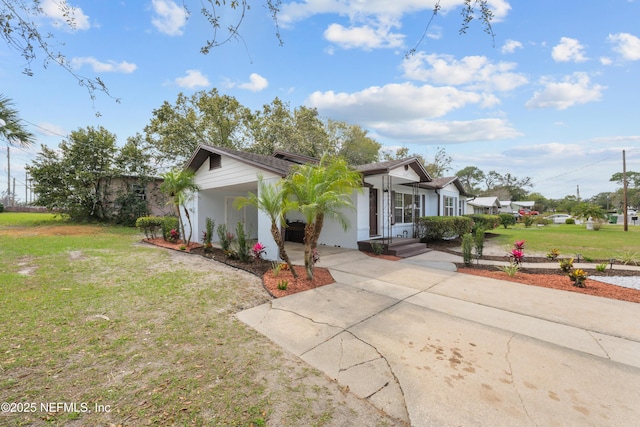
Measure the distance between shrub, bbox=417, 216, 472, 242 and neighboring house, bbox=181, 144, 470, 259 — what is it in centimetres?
49

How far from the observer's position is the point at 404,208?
44.8 ft

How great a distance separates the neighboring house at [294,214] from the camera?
9.55 meters

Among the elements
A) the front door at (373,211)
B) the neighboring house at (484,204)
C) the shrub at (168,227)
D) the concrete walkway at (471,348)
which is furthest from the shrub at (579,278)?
the neighboring house at (484,204)

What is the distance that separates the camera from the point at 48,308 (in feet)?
14.6

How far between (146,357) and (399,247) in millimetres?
8880

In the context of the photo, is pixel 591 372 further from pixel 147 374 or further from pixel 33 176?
pixel 33 176

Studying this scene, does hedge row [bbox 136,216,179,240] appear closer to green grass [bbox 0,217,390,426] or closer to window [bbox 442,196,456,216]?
green grass [bbox 0,217,390,426]

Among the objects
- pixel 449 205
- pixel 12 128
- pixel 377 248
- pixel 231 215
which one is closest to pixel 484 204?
pixel 449 205

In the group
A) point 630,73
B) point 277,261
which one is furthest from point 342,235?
point 630,73

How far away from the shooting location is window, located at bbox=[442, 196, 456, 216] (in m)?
18.0

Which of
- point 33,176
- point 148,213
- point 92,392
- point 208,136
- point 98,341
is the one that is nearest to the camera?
point 92,392

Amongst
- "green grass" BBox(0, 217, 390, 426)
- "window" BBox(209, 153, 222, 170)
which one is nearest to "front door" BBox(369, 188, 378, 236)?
"window" BBox(209, 153, 222, 170)

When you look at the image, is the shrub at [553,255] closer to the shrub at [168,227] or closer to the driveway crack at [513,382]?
the driveway crack at [513,382]

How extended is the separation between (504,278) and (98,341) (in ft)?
27.3
